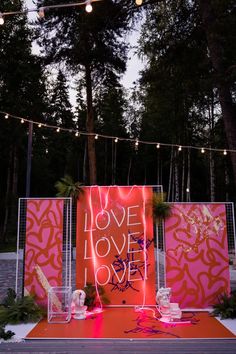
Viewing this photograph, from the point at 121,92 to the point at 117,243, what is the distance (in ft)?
44.7

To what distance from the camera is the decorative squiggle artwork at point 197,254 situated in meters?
6.00

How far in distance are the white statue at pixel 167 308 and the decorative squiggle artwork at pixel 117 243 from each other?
63 cm

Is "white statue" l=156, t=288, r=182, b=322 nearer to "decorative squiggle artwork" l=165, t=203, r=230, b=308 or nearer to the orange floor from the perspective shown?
the orange floor

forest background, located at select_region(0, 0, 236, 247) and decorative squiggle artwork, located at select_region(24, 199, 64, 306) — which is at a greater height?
forest background, located at select_region(0, 0, 236, 247)

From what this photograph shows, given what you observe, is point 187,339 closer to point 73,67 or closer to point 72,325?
point 72,325

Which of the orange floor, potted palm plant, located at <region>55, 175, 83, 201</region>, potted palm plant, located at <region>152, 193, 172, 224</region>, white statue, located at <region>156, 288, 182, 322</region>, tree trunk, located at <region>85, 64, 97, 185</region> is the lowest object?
the orange floor

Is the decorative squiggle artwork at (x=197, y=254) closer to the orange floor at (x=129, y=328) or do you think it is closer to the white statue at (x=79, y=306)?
the orange floor at (x=129, y=328)

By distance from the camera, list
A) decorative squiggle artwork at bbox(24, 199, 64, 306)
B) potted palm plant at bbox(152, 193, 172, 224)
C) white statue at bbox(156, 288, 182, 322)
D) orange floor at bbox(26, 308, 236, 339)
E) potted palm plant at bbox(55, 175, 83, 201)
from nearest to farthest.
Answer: orange floor at bbox(26, 308, 236, 339) < white statue at bbox(156, 288, 182, 322) < decorative squiggle artwork at bbox(24, 199, 64, 306) < potted palm plant at bbox(152, 193, 172, 224) < potted palm plant at bbox(55, 175, 83, 201)

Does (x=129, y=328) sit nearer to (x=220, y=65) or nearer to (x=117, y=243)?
(x=117, y=243)

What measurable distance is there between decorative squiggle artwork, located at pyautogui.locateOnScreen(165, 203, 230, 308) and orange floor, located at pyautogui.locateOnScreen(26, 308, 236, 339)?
39cm

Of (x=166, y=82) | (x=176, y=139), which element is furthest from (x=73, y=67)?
(x=176, y=139)

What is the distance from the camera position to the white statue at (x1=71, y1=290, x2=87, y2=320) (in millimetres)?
5523

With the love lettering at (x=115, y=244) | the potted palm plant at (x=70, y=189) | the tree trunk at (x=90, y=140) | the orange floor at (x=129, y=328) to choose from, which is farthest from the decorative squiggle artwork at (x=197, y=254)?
the tree trunk at (x=90, y=140)

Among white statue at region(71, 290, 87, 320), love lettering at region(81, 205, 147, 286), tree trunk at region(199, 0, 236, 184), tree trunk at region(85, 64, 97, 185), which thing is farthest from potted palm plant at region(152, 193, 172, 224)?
tree trunk at region(85, 64, 97, 185)
